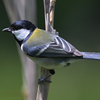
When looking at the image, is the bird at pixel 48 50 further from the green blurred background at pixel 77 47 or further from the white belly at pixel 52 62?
the green blurred background at pixel 77 47

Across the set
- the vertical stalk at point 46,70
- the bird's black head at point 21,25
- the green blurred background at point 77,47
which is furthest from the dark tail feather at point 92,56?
the green blurred background at point 77,47

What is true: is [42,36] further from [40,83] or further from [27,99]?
[27,99]

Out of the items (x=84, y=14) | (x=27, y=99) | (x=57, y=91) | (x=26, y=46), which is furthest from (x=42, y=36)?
(x=84, y=14)

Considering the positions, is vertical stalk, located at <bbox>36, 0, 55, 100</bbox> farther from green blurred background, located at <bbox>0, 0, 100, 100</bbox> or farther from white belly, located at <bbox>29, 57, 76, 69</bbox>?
green blurred background, located at <bbox>0, 0, 100, 100</bbox>

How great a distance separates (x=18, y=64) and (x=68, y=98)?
70 centimetres

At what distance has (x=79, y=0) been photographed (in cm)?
239

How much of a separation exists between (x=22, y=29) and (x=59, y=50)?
22cm

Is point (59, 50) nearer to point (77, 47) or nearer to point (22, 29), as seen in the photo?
point (22, 29)

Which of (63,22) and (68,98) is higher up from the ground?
(63,22)

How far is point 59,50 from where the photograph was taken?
894 millimetres

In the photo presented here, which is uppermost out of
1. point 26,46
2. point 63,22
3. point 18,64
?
point 26,46

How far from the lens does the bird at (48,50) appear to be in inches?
35.0

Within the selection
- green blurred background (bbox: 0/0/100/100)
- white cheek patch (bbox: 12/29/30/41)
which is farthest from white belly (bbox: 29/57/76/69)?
green blurred background (bbox: 0/0/100/100)

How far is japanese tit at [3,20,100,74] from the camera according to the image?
89cm
